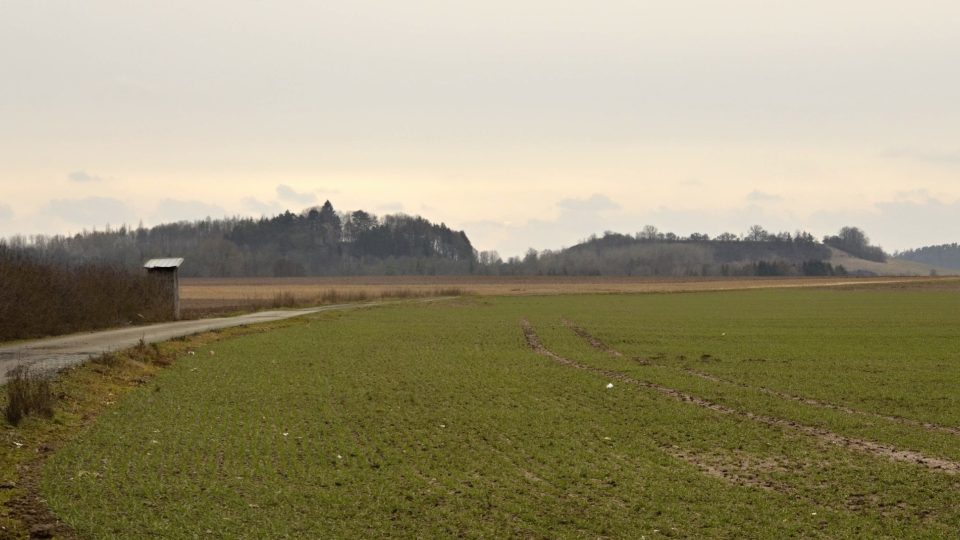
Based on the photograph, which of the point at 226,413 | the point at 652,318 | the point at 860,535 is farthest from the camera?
the point at 652,318

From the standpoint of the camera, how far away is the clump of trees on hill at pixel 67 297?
107 feet

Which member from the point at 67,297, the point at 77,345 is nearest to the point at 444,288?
the point at 67,297

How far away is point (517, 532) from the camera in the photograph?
10125 mm

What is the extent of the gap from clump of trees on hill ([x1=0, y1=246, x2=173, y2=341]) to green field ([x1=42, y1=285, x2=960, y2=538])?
768cm

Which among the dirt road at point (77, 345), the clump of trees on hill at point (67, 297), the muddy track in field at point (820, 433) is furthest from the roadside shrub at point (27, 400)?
the clump of trees on hill at point (67, 297)

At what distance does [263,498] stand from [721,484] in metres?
6.02

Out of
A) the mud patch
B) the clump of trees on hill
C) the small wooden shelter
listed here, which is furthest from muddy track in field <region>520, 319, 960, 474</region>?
the small wooden shelter

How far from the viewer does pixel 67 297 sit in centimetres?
3750

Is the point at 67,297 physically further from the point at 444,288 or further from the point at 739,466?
the point at 444,288

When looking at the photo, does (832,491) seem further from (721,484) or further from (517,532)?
(517,532)

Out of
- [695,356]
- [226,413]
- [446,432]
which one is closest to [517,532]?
[446,432]

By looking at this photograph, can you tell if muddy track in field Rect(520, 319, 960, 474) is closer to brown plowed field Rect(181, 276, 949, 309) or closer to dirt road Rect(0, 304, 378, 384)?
dirt road Rect(0, 304, 378, 384)

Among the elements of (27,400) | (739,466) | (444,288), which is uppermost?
(444,288)

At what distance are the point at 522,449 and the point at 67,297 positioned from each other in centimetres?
2890
